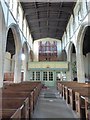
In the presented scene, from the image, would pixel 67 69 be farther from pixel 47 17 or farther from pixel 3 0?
pixel 3 0

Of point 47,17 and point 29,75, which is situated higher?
point 47,17

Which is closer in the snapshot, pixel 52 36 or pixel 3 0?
pixel 3 0

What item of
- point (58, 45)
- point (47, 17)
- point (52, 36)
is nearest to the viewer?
point (47, 17)

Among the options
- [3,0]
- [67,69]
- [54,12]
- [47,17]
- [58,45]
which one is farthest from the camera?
[58,45]

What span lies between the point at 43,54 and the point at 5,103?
20.1 m

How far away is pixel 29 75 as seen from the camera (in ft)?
61.3

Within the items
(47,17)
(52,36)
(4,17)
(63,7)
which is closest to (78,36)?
(63,7)

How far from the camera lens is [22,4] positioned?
12.7 metres

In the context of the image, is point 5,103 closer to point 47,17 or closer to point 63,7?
point 63,7

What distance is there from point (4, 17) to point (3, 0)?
827 mm

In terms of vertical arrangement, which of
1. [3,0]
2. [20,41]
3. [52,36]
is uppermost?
[52,36]

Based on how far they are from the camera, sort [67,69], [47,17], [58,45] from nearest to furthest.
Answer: [47,17] < [67,69] < [58,45]

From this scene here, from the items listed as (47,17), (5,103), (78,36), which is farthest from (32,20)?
(5,103)

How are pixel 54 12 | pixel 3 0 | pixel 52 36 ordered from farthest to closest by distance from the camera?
pixel 52 36, pixel 54 12, pixel 3 0
